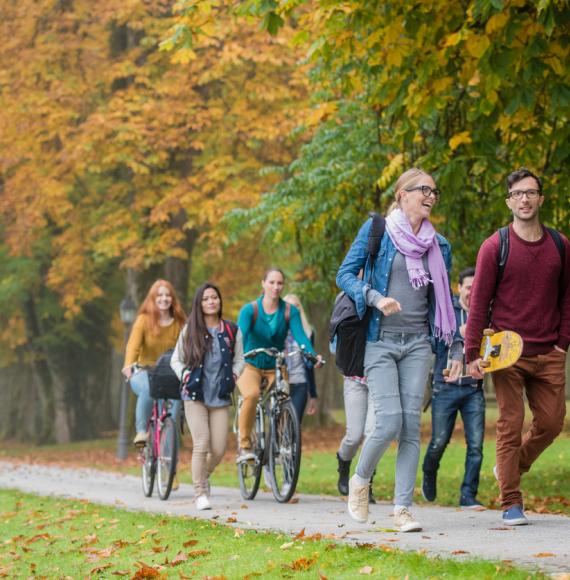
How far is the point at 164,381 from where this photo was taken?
1239 centimetres

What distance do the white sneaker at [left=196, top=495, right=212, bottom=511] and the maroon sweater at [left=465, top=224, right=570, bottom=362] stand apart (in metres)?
4.18

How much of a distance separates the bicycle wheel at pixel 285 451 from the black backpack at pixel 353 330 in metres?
2.98

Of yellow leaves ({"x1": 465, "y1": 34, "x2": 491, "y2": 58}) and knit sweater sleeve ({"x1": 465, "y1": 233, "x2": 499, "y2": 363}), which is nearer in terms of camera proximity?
knit sweater sleeve ({"x1": 465, "y1": 233, "x2": 499, "y2": 363})

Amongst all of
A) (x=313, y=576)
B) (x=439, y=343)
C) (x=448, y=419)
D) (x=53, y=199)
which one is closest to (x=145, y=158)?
(x=53, y=199)

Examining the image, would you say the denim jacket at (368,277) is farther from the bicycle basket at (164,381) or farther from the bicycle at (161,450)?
the bicycle at (161,450)

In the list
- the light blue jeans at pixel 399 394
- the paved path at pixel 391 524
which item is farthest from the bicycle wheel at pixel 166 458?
the light blue jeans at pixel 399 394

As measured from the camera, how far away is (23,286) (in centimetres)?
3353

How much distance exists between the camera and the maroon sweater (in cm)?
768

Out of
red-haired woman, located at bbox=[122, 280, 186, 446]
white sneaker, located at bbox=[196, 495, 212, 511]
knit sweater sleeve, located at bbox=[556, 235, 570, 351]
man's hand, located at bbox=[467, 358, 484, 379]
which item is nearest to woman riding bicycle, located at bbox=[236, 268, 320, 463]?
white sneaker, located at bbox=[196, 495, 212, 511]

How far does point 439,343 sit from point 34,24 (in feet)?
69.7

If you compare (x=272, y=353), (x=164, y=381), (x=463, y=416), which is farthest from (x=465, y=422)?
(x=164, y=381)

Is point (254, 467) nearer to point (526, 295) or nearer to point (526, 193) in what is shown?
point (526, 295)

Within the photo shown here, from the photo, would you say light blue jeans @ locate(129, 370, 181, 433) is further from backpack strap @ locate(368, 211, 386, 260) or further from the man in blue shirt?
backpack strap @ locate(368, 211, 386, 260)

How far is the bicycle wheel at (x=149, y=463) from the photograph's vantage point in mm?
13297
